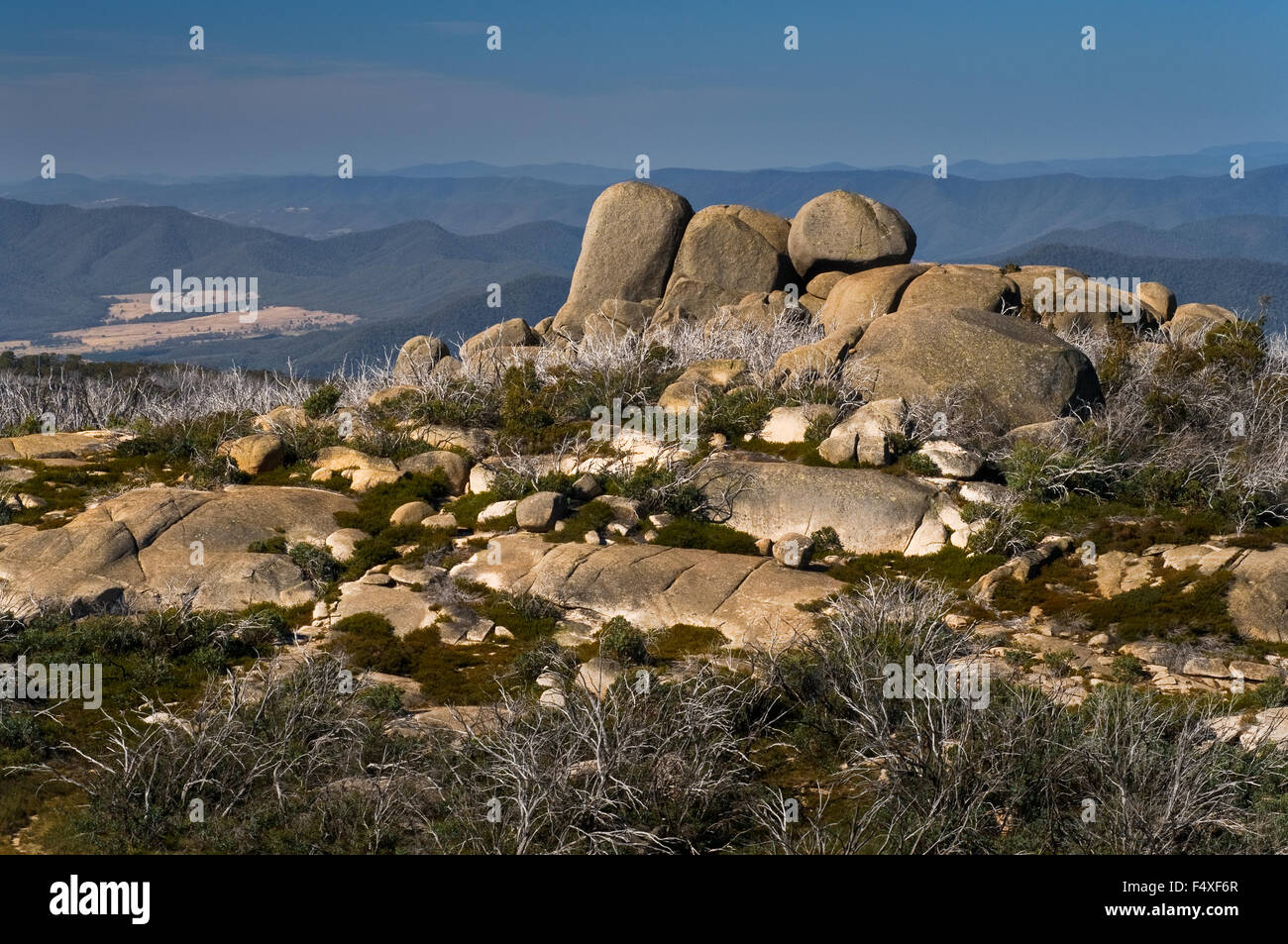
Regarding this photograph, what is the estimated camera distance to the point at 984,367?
16.3 metres

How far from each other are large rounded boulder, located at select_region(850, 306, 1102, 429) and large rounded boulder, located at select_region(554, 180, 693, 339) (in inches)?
336

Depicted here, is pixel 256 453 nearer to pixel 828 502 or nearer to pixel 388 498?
pixel 388 498

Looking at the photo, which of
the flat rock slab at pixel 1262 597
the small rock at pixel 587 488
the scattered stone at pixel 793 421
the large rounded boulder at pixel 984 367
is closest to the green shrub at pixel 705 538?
the small rock at pixel 587 488

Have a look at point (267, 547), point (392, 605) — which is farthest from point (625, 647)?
point (267, 547)

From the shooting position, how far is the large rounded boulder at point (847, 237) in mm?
24172

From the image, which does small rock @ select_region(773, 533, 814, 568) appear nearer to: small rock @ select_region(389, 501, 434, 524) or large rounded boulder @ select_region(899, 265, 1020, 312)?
small rock @ select_region(389, 501, 434, 524)

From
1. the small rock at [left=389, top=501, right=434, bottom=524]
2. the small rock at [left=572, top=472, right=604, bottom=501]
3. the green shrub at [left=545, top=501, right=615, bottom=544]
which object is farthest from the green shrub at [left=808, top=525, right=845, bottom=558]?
the small rock at [left=389, top=501, right=434, bottom=524]

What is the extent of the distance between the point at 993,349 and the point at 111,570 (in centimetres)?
1193

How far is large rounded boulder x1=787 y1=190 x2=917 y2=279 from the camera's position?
79.3ft

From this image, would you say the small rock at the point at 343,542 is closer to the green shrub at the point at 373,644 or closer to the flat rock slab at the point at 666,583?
the flat rock slab at the point at 666,583

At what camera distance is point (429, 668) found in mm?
11031

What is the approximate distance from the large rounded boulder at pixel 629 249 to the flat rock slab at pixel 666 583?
12298 mm
